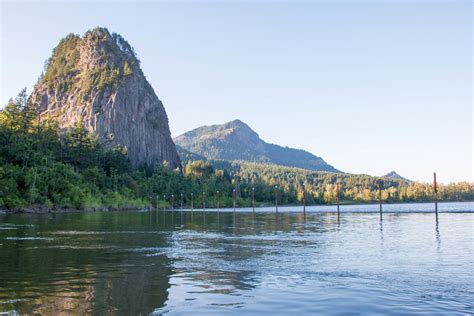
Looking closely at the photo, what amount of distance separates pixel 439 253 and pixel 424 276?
1305 cm

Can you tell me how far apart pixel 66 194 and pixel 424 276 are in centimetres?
13734

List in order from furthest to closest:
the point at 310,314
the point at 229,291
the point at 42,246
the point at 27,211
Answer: the point at 27,211
the point at 42,246
the point at 229,291
the point at 310,314

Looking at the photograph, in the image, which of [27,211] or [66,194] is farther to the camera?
[66,194]

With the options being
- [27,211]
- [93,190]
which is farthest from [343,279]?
[93,190]

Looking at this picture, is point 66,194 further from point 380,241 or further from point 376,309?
point 376,309

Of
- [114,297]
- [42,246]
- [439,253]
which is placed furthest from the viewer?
[42,246]

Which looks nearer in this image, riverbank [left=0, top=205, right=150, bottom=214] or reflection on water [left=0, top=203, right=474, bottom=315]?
reflection on water [left=0, top=203, right=474, bottom=315]

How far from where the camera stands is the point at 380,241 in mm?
48125

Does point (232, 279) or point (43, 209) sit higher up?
point (232, 279)

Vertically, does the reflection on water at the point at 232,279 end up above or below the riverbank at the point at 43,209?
above

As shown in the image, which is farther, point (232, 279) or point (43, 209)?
point (43, 209)

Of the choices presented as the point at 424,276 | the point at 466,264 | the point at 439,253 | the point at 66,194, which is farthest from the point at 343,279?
the point at 66,194

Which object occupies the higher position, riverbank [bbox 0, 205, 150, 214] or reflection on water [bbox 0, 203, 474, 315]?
reflection on water [bbox 0, 203, 474, 315]

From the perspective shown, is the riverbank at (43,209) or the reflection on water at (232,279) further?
the riverbank at (43,209)
